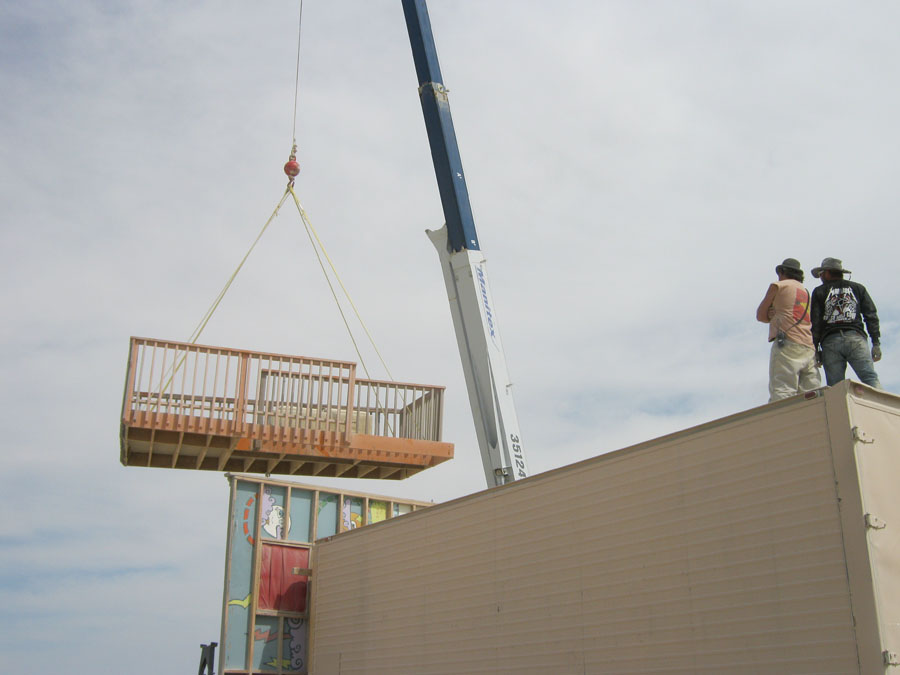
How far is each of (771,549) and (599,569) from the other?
5.78 ft

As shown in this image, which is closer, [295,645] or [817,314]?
[817,314]

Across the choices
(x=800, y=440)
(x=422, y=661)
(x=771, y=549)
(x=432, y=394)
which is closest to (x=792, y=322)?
(x=800, y=440)

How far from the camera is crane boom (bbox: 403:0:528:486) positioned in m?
12.7

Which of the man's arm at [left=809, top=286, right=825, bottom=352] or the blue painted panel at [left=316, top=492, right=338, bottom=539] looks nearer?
the man's arm at [left=809, top=286, right=825, bottom=352]

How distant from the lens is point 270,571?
43.8 feet

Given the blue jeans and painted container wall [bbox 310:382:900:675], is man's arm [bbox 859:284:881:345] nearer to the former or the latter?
the blue jeans

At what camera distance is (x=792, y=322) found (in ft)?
28.0

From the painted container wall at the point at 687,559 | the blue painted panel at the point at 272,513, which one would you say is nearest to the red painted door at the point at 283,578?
the blue painted panel at the point at 272,513

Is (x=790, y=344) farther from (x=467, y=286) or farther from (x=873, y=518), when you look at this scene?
(x=467, y=286)

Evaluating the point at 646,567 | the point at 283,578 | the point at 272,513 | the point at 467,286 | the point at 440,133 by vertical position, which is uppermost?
the point at 440,133

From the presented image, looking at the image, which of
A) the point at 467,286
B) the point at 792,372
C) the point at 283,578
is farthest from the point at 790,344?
the point at 283,578

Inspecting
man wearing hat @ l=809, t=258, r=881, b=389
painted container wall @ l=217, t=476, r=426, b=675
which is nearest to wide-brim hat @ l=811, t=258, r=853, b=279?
man wearing hat @ l=809, t=258, r=881, b=389

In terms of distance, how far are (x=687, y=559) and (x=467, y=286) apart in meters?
6.62

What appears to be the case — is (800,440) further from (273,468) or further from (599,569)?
(273,468)
